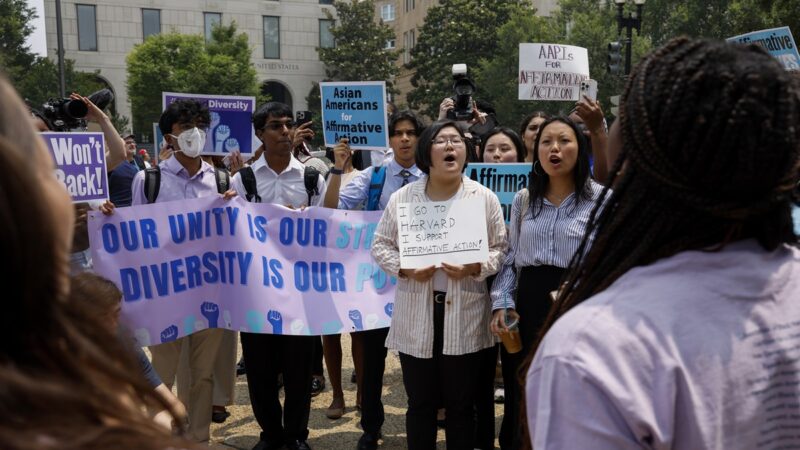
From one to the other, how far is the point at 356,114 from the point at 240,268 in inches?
66.6

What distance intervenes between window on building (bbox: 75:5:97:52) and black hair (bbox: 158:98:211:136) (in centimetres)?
5572

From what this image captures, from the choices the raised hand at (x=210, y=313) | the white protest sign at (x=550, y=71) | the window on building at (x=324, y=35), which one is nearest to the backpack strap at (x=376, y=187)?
the raised hand at (x=210, y=313)

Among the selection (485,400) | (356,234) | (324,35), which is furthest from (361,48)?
(485,400)

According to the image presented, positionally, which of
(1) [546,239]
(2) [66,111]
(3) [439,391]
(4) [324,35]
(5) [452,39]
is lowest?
(3) [439,391]

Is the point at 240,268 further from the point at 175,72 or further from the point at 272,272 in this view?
the point at 175,72

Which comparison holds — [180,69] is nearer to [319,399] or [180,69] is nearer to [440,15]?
[440,15]

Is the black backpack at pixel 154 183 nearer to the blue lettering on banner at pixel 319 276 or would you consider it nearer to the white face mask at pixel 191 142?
the white face mask at pixel 191 142

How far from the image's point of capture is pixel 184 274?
207 inches

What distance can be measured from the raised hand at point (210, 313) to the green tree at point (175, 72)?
137 feet

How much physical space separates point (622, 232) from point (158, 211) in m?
4.19

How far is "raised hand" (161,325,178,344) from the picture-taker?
504 centimetres

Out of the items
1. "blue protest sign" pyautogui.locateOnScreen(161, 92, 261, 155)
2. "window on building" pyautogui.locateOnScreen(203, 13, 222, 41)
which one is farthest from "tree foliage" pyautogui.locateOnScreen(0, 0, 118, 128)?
"blue protest sign" pyautogui.locateOnScreen(161, 92, 261, 155)

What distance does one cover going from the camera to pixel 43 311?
87 cm

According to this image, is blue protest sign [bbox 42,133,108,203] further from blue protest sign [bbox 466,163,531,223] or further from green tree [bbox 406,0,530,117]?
green tree [bbox 406,0,530,117]
